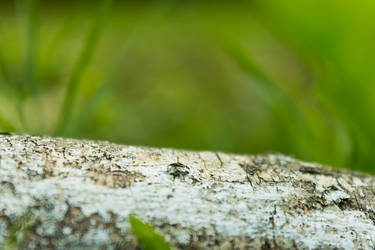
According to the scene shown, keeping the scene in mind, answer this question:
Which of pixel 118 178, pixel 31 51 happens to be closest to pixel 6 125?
pixel 31 51

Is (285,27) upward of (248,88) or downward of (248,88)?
downward

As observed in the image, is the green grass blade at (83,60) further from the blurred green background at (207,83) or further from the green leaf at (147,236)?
the green leaf at (147,236)

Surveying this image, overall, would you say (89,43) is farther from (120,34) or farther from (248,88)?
(120,34)

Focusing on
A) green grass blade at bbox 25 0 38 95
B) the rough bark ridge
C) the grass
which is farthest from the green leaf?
green grass blade at bbox 25 0 38 95

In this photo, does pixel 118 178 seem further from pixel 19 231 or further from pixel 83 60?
pixel 83 60

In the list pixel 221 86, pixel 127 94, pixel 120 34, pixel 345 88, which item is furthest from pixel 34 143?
pixel 120 34

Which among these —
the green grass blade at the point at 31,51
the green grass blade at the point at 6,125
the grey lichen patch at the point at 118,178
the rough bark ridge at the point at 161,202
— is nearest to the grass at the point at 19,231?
the rough bark ridge at the point at 161,202

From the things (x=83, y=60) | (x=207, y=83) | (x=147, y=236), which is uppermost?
(x=207, y=83)
